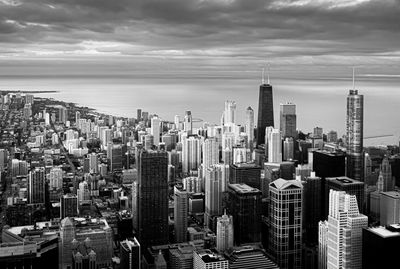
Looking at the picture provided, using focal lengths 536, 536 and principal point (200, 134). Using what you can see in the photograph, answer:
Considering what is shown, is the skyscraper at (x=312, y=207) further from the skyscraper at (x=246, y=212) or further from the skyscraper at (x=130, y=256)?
the skyscraper at (x=130, y=256)

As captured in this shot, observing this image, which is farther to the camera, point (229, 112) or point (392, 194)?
point (229, 112)

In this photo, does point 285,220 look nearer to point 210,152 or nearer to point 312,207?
point 312,207

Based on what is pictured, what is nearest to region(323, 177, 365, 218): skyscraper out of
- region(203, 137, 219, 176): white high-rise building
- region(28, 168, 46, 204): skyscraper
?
region(203, 137, 219, 176): white high-rise building

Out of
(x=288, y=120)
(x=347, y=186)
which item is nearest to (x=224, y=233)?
(x=347, y=186)

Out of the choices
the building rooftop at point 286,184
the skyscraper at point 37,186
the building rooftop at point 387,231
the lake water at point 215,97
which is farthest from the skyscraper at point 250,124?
the building rooftop at point 387,231

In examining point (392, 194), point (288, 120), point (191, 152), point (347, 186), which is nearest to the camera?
point (392, 194)

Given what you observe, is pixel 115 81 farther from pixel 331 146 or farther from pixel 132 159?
pixel 331 146

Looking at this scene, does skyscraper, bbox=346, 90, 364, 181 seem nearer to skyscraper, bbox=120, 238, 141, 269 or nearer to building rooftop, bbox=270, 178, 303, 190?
building rooftop, bbox=270, 178, 303, 190
